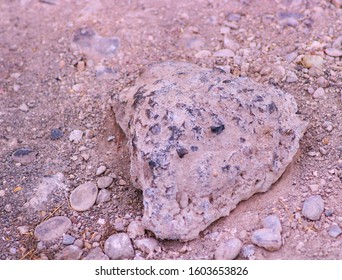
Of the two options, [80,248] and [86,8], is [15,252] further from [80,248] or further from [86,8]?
[86,8]

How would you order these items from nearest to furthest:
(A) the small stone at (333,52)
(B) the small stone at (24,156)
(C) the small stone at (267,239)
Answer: (C) the small stone at (267,239) → (B) the small stone at (24,156) → (A) the small stone at (333,52)

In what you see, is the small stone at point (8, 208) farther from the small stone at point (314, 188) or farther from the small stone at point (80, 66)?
the small stone at point (314, 188)

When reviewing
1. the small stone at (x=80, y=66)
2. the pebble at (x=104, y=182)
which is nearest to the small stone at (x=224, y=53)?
the small stone at (x=80, y=66)

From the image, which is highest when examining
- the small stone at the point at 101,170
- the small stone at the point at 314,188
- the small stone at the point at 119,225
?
the small stone at the point at 314,188

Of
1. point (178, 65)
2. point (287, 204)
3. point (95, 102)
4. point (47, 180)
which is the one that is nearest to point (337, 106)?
point (287, 204)

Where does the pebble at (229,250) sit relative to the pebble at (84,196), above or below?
below

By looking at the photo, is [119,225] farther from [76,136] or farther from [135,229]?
[76,136]

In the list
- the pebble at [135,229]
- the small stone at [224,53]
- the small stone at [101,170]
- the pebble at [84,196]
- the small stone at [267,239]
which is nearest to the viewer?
the small stone at [267,239]
